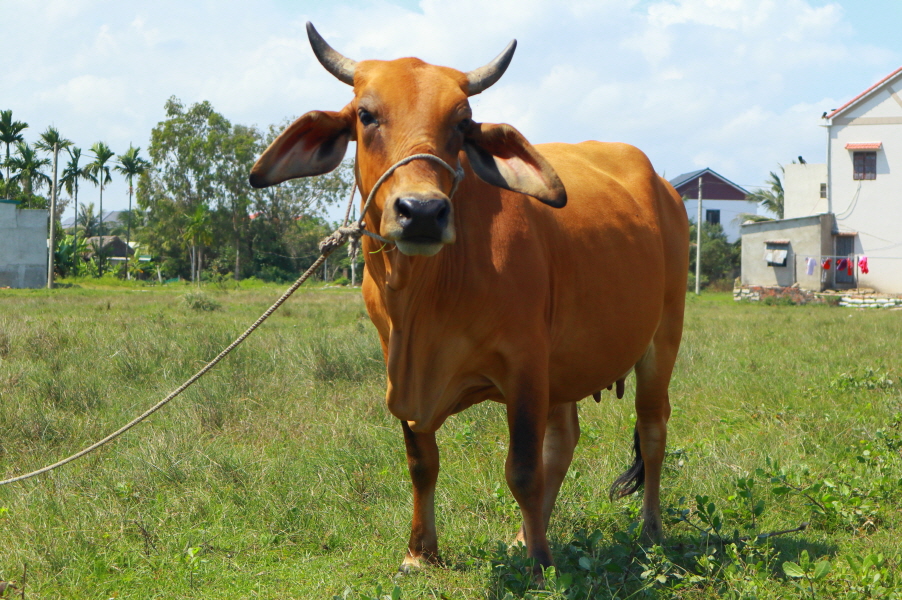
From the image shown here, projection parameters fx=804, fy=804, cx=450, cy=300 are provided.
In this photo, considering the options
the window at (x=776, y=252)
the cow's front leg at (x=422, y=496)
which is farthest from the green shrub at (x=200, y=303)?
the window at (x=776, y=252)

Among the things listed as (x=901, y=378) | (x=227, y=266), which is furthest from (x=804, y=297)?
(x=227, y=266)

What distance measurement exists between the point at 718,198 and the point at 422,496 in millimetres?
56738

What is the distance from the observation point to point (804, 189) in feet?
109

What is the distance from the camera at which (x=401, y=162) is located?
252 centimetres

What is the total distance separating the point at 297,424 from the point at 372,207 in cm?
275

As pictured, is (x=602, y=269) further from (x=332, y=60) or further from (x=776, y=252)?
(x=776, y=252)

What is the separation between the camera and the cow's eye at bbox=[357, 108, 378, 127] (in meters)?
2.74

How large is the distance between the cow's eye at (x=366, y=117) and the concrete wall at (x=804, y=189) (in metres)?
33.1

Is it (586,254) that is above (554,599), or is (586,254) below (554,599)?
above

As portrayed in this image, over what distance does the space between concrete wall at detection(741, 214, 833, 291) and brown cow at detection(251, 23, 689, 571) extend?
25.0 meters

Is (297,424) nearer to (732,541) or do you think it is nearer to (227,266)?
(732,541)

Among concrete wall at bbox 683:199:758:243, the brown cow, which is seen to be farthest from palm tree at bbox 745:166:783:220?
the brown cow

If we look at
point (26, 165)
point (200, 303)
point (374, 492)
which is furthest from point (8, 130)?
point (374, 492)

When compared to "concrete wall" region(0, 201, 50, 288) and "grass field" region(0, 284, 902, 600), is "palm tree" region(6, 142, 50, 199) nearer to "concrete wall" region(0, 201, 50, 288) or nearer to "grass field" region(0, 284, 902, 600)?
"concrete wall" region(0, 201, 50, 288)
